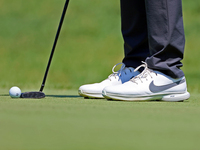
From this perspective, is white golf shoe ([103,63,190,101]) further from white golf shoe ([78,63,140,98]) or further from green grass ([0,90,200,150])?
green grass ([0,90,200,150])

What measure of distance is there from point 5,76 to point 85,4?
4559 millimetres

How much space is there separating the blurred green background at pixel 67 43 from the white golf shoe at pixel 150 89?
5.08ft

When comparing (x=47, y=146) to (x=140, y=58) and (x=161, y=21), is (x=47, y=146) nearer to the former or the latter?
(x=161, y=21)

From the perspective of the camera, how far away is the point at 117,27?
24.0 ft

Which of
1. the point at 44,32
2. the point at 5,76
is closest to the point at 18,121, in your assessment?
the point at 5,76

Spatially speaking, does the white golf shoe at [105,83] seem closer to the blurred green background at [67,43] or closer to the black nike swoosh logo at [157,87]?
the black nike swoosh logo at [157,87]

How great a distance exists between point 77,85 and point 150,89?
191 centimetres

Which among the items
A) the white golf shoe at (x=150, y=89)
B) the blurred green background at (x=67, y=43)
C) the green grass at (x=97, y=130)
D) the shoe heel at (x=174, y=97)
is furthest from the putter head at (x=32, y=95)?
the blurred green background at (x=67, y=43)

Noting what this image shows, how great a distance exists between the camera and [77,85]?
3.75m

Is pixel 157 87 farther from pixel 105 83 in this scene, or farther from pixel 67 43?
pixel 67 43

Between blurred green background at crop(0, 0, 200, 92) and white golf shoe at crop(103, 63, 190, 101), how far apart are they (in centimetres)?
155

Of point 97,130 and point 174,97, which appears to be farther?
point 174,97

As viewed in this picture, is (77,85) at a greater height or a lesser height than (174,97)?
greater

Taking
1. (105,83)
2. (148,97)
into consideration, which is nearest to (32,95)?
(105,83)
